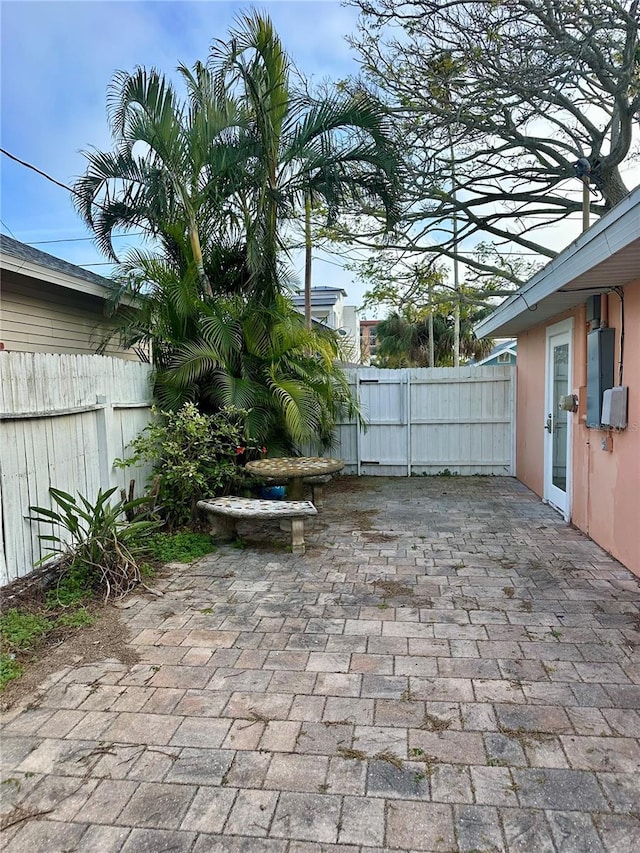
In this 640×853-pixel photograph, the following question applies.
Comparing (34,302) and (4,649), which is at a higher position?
(34,302)

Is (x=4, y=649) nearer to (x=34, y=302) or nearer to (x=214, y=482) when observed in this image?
A: (x=214, y=482)

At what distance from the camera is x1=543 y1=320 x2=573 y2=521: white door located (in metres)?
5.80

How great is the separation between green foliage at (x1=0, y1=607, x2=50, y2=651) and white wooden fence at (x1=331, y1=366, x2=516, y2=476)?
19.3ft

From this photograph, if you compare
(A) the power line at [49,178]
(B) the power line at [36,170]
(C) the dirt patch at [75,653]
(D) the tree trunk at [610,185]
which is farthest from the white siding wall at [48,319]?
(D) the tree trunk at [610,185]

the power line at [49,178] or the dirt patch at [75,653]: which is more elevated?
the power line at [49,178]

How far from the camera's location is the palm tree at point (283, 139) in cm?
615

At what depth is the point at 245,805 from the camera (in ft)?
6.08

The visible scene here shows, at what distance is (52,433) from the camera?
13.0ft

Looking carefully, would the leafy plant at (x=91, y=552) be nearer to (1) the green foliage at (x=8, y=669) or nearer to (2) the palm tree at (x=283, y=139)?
(1) the green foliage at (x=8, y=669)

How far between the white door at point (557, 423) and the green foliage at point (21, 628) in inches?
194

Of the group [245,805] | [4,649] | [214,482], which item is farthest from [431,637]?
[214,482]

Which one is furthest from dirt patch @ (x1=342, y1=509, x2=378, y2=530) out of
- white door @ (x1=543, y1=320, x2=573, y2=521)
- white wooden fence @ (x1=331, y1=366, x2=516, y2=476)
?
white wooden fence @ (x1=331, y1=366, x2=516, y2=476)

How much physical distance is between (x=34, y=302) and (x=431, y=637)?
5538 millimetres

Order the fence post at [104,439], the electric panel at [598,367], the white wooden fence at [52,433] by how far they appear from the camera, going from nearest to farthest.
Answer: the white wooden fence at [52,433] → the electric panel at [598,367] → the fence post at [104,439]
